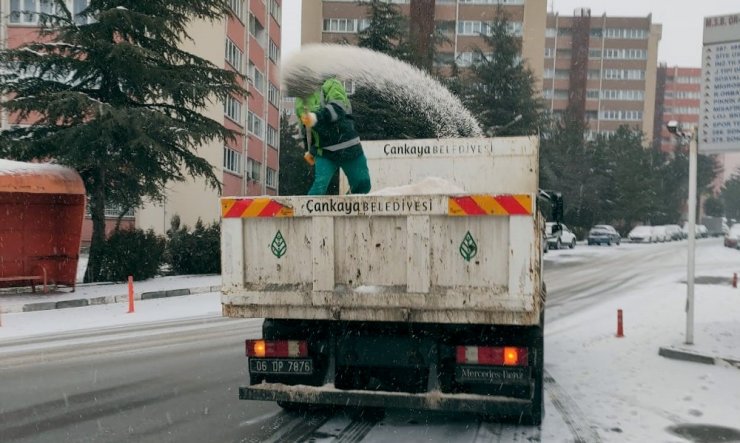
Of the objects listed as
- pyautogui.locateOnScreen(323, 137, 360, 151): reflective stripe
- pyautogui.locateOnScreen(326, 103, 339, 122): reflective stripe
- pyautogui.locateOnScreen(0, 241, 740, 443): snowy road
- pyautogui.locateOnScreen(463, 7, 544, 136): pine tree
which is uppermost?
pyautogui.locateOnScreen(463, 7, 544, 136): pine tree

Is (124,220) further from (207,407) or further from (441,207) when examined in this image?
(441,207)

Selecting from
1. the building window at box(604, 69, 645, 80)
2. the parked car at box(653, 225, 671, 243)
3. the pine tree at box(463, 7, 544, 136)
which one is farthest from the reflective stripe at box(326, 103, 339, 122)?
the building window at box(604, 69, 645, 80)

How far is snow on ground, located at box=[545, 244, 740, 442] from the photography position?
5.37 metres

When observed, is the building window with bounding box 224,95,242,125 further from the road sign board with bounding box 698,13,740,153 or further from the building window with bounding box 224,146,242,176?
the road sign board with bounding box 698,13,740,153

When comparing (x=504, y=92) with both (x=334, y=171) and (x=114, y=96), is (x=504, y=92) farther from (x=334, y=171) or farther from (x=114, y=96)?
(x=334, y=171)

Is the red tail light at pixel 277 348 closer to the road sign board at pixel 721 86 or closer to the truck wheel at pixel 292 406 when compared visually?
the truck wheel at pixel 292 406

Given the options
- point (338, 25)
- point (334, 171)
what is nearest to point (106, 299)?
point (334, 171)

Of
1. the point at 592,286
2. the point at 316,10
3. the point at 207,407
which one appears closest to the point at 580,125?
the point at 316,10

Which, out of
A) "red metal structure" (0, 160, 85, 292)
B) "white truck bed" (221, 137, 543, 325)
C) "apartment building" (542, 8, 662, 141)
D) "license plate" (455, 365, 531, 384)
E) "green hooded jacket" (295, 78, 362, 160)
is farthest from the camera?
"apartment building" (542, 8, 662, 141)

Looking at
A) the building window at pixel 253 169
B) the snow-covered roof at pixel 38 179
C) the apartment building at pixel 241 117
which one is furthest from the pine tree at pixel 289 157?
the snow-covered roof at pixel 38 179

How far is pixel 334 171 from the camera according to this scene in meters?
5.76

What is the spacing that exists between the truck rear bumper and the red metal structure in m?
10.4

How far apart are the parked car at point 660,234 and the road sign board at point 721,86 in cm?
4691

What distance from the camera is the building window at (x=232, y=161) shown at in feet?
108
